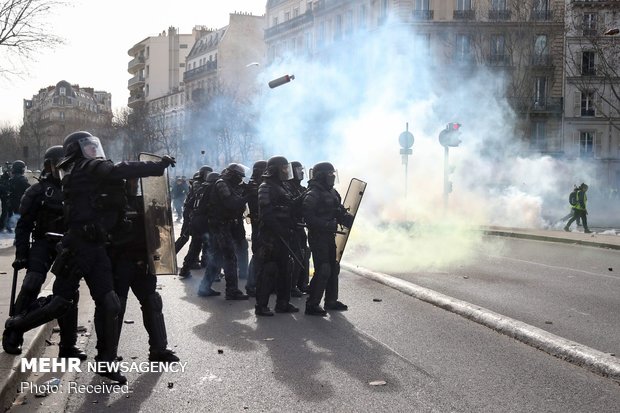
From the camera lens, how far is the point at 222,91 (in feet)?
169

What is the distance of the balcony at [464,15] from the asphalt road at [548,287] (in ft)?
103

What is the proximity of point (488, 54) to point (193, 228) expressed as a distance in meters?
32.6

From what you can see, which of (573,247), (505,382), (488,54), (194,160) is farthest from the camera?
(194,160)

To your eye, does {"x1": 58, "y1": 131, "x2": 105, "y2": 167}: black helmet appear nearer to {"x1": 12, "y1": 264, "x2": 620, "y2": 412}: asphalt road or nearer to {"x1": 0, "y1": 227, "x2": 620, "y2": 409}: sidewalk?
{"x1": 0, "y1": 227, "x2": 620, "y2": 409}: sidewalk

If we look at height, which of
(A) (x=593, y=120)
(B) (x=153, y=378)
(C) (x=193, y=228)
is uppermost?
(A) (x=593, y=120)

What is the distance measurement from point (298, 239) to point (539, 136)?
4250 centimetres

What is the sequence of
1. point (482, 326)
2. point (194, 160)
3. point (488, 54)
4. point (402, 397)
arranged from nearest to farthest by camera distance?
point (402, 397), point (482, 326), point (488, 54), point (194, 160)

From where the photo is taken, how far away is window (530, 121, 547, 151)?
1903 inches

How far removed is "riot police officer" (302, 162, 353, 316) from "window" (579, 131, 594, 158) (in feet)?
145

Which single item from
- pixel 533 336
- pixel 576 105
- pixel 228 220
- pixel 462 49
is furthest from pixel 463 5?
pixel 533 336

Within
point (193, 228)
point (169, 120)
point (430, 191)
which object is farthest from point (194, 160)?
point (193, 228)

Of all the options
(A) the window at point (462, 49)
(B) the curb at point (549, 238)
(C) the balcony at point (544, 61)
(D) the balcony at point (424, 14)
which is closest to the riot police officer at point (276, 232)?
(B) the curb at point (549, 238)

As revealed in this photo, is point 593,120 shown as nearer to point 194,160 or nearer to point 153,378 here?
point 194,160

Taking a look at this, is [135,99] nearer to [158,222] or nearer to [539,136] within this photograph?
[539,136]
